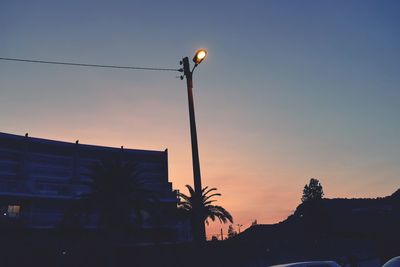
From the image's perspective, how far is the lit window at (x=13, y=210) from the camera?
1426 inches

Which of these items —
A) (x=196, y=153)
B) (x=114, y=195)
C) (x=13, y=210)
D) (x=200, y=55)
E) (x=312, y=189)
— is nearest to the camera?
(x=196, y=153)

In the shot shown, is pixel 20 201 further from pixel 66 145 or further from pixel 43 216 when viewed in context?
pixel 66 145

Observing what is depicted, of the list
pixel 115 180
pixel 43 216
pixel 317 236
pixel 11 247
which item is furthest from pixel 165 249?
pixel 317 236

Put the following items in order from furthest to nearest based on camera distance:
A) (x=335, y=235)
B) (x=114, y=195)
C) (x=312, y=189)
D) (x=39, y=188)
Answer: (x=312, y=189)
(x=335, y=235)
(x=39, y=188)
(x=114, y=195)

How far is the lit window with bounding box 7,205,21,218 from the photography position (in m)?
36.2

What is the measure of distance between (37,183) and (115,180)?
17.3 m

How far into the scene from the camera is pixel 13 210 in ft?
120

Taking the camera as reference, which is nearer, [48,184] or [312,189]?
[48,184]

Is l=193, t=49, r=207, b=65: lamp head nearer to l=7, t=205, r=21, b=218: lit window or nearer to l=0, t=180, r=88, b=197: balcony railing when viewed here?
l=0, t=180, r=88, b=197: balcony railing

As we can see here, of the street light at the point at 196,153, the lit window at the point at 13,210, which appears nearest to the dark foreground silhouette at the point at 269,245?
the lit window at the point at 13,210


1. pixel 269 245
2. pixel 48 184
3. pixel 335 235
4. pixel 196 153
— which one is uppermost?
pixel 48 184

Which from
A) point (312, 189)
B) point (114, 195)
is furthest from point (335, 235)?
point (312, 189)

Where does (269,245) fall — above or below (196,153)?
above

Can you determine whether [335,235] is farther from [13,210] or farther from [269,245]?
[13,210]
